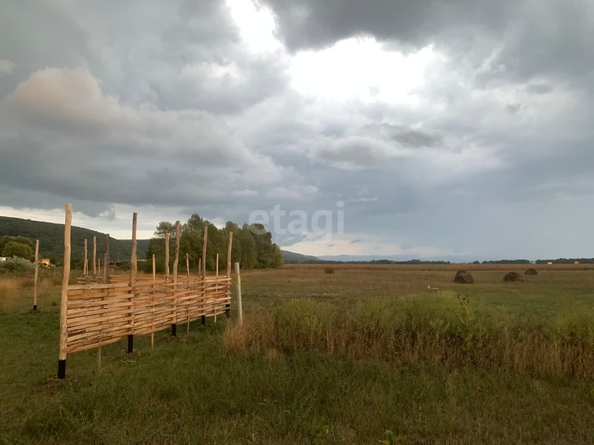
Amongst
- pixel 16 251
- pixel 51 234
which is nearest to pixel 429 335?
pixel 16 251

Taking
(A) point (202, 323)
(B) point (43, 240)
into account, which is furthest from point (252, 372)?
(B) point (43, 240)

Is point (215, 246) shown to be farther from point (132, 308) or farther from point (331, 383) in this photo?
point (331, 383)

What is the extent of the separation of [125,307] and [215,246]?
146 feet

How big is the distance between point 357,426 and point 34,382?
5046 millimetres

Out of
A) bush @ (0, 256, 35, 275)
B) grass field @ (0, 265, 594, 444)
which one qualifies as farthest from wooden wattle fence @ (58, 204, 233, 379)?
bush @ (0, 256, 35, 275)

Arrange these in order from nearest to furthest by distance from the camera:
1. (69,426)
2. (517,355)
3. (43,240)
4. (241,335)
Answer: (69,426) < (517,355) < (241,335) < (43,240)

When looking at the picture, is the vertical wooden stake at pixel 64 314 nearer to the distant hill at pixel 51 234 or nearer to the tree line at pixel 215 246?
the tree line at pixel 215 246

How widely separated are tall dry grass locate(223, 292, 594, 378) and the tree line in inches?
891

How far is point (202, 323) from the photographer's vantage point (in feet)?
40.9

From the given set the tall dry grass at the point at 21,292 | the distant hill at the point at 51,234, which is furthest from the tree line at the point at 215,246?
the distant hill at the point at 51,234

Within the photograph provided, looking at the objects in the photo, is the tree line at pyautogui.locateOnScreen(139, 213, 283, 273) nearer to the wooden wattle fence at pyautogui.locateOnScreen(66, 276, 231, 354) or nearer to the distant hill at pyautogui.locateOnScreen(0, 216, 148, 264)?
the wooden wattle fence at pyautogui.locateOnScreen(66, 276, 231, 354)

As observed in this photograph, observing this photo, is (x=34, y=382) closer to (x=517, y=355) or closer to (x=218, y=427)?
(x=218, y=427)

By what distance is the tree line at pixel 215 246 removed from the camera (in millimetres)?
47656

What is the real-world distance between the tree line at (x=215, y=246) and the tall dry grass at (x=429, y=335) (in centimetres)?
2263
